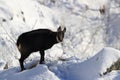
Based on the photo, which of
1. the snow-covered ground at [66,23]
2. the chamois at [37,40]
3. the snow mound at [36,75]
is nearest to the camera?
the snow mound at [36,75]

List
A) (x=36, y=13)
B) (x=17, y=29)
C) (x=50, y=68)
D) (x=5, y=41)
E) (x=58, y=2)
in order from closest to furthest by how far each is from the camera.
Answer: (x=50, y=68)
(x=5, y=41)
(x=17, y=29)
(x=36, y=13)
(x=58, y=2)

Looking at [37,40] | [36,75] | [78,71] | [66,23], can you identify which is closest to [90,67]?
[78,71]

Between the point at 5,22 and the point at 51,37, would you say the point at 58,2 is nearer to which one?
the point at 5,22

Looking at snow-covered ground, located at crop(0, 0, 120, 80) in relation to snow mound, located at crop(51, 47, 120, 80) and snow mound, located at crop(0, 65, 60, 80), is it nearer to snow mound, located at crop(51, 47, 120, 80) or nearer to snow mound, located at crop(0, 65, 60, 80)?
snow mound, located at crop(0, 65, 60, 80)

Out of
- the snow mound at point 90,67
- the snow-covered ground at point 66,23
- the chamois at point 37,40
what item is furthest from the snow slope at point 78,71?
the snow-covered ground at point 66,23

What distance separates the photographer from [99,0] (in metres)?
14.6

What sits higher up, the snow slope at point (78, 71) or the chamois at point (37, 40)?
the chamois at point (37, 40)

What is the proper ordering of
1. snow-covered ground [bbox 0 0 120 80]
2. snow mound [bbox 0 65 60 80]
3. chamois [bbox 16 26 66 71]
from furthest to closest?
snow-covered ground [bbox 0 0 120 80], chamois [bbox 16 26 66 71], snow mound [bbox 0 65 60 80]

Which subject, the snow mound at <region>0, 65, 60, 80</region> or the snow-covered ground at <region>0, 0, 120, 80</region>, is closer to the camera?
the snow mound at <region>0, 65, 60, 80</region>

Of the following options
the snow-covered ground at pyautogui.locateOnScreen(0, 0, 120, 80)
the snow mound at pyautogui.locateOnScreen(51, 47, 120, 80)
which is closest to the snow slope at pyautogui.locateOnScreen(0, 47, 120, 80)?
the snow mound at pyautogui.locateOnScreen(51, 47, 120, 80)

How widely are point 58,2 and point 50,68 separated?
336 inches

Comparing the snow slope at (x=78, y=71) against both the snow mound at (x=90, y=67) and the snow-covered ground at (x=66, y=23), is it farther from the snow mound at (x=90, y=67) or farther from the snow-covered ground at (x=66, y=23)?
the snow-covered ground at (x=66, y=23)

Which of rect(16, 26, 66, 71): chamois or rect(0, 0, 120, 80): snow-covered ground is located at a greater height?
rect(16, 26, 66, 71): chamois

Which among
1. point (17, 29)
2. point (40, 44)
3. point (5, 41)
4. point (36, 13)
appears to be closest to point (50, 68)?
point (40, 44)
